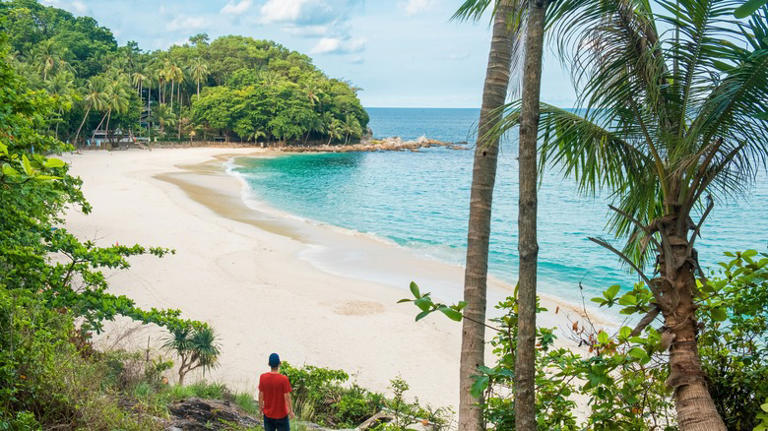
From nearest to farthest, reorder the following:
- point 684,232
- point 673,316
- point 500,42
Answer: point 673,316
point 684,232
point 500,42

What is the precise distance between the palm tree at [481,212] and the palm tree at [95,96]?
187ft

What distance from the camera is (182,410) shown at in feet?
20.4

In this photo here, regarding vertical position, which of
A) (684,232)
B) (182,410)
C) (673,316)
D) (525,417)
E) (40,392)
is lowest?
(182,410)

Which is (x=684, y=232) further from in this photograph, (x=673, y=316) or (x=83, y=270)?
(x=83, y=270)

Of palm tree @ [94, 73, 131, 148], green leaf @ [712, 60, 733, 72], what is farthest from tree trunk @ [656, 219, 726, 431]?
palm tree @ [94, 73, 131, 148]

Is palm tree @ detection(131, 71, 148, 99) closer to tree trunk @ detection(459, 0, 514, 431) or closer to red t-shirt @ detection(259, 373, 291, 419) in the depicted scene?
red t-shirt @ detection(259, 373, 291, 419)

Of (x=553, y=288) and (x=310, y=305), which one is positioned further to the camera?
(x=553, y=288)

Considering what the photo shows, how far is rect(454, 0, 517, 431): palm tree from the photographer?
4.66 m

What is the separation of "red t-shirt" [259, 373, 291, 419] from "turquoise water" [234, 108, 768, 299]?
543 centimetres

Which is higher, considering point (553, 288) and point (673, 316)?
point (673, 316)

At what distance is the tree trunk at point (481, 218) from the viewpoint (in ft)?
15.3

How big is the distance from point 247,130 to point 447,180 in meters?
33.2

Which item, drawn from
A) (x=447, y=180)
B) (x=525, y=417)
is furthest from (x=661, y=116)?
(x=447, y=180)

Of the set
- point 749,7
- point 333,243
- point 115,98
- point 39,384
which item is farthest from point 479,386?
point 115,98
